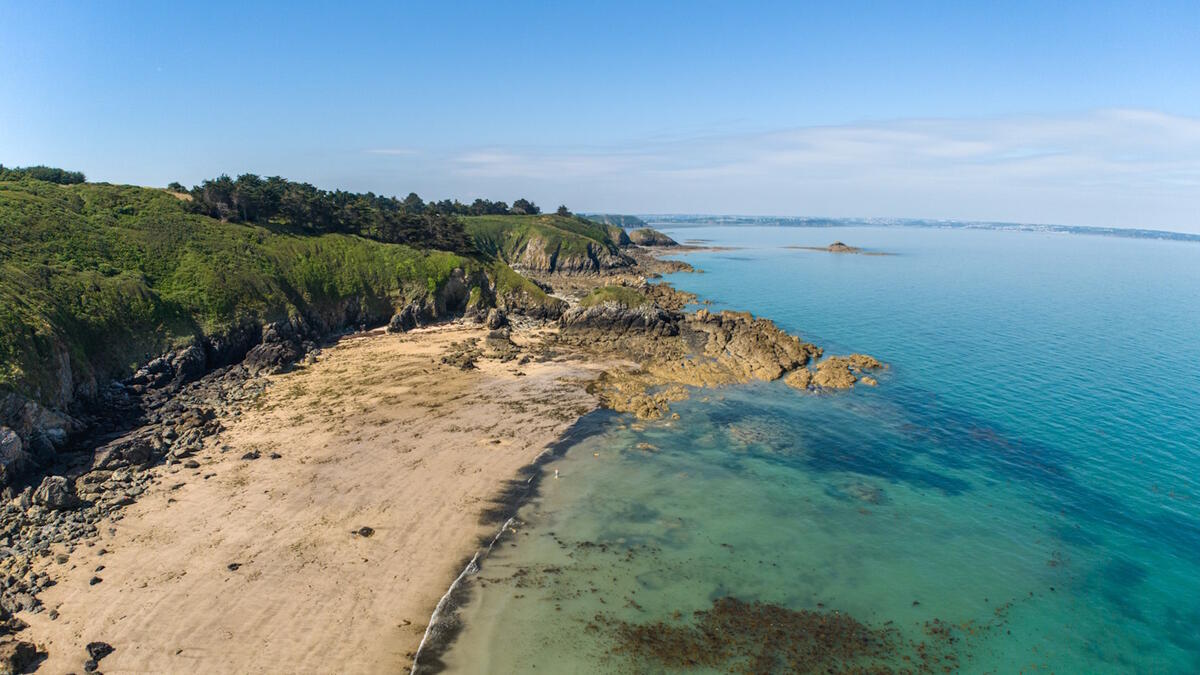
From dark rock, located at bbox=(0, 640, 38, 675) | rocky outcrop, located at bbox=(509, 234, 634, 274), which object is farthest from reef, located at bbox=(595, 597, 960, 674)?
rocky outcrop, located at bbox=(509, 234, 634, 274)

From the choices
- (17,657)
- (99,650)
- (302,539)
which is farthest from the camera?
(302,539)

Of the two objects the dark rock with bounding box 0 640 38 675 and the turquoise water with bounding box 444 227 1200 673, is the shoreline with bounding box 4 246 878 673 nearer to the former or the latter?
the dark rock with bounding box 0 640 38 675

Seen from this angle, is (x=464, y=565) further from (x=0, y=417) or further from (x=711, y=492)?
(x=0, y=417)

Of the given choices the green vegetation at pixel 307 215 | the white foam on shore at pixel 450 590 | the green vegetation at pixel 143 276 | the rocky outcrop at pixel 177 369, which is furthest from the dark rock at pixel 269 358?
the white foam on shore at pixel 450 590

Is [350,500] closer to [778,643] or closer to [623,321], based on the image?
[778,643]

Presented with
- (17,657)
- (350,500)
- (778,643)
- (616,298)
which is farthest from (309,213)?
(778,643)

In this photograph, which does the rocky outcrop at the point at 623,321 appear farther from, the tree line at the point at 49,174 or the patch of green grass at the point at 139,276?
the tree line at the point at 49,174
